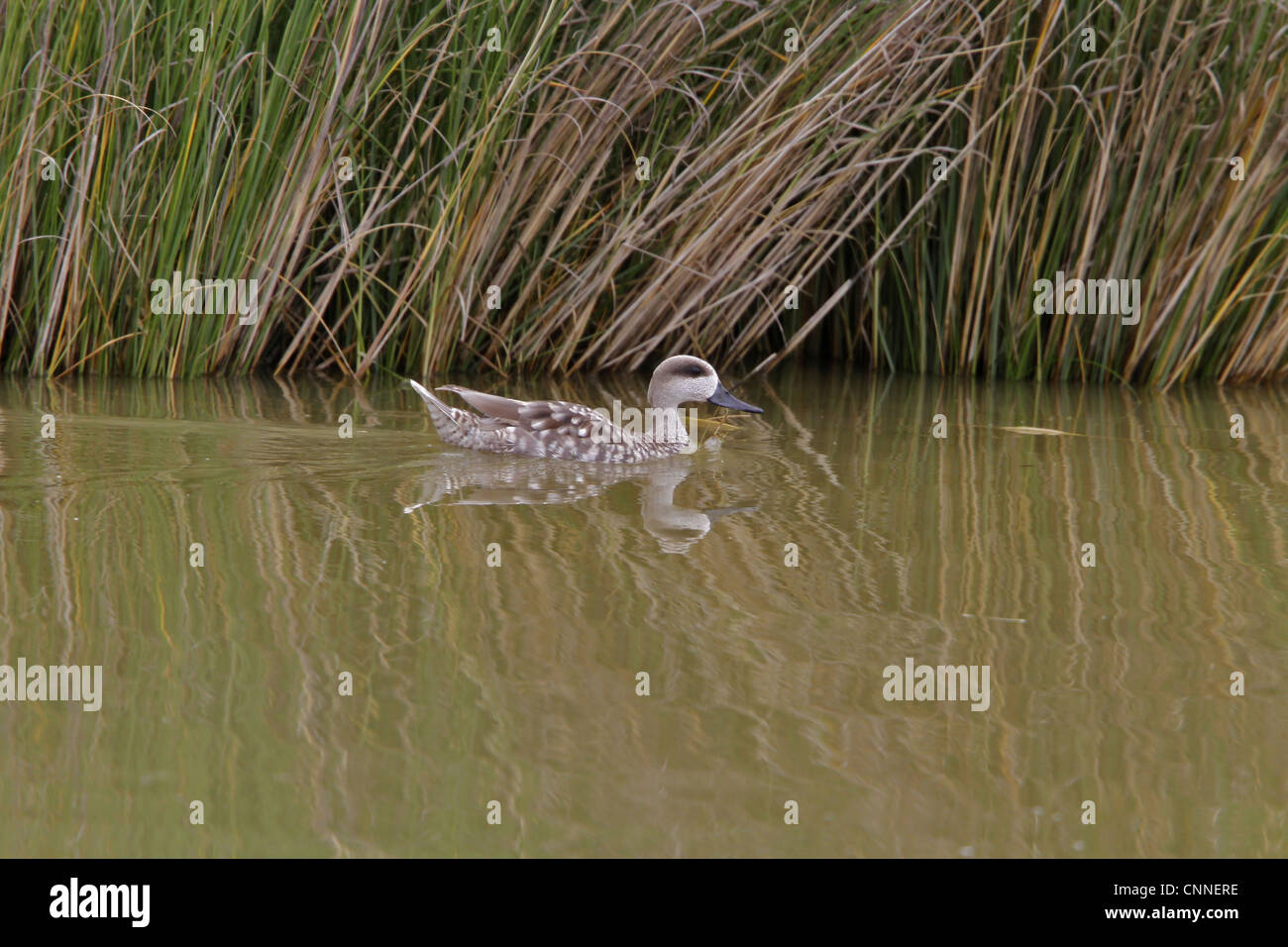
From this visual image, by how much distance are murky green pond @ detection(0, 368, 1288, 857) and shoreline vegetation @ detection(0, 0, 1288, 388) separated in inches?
50.6

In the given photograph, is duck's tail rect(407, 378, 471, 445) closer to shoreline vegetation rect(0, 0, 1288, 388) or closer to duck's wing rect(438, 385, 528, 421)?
duck's wing rect(438, 385, 528, 421)

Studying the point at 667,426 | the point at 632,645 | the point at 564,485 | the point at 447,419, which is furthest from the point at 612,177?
→ the point at 632,645

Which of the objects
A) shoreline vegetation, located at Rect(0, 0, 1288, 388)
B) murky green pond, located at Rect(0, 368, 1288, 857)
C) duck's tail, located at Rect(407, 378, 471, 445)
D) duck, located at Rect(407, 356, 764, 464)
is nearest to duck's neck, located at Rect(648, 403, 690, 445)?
duck, located at Rect(407, 356, 764, 464)

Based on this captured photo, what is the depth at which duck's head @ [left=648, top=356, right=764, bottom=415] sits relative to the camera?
18.6 ft

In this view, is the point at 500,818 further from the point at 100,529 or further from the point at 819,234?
the point at 819,234

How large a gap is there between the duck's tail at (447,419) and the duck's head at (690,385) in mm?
792

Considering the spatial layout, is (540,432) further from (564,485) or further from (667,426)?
(667,426)

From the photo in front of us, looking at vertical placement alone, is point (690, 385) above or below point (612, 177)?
below

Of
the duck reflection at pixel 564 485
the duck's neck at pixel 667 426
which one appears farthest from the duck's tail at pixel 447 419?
the duck's neck at pixel 667 426

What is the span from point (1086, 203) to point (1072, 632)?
4.13 m

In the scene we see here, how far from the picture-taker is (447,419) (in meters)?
5.46

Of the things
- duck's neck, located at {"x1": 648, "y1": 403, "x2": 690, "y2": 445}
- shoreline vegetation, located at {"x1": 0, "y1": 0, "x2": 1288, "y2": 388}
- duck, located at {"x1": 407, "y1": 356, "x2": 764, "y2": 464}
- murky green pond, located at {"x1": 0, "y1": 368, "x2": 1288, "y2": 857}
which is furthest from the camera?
shoreline vegetation, located at {"x1": 0, "y1": 0, "x2": 1288, "y2": 388}

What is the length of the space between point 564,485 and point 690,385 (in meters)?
0.94

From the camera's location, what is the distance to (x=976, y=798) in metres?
2.57
